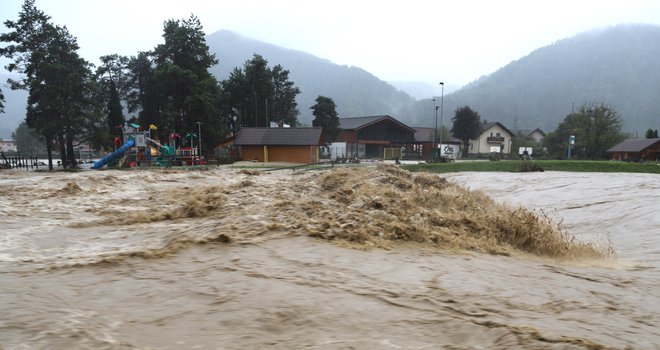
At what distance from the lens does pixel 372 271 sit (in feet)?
18.0

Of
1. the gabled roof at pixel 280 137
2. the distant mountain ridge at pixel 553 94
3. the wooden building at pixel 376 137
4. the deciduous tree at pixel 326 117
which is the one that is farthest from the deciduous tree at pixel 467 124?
the distant mountain ridge at pixel 553 94

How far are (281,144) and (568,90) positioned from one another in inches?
6072

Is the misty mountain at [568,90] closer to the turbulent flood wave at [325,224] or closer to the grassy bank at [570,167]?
the grassy bank at [570,167]

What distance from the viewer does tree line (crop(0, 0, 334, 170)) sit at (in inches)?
1364

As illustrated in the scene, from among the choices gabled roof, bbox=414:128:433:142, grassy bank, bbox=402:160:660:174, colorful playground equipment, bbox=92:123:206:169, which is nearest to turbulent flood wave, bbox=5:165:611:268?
grassy bank, bbox=402:160:660:174

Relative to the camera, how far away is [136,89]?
57.8m

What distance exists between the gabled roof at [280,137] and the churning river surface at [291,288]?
32934mm

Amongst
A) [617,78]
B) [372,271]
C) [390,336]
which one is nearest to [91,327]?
[390,336]

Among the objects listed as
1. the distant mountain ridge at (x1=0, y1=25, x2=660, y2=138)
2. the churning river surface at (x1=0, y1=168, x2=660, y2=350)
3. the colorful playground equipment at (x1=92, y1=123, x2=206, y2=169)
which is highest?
A: the distant mountain ridge at (x1=0, y1=25, x2=660, y2=138)

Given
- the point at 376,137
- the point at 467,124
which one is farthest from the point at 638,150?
the point at 376,137

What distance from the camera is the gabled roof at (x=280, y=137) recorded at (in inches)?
1666

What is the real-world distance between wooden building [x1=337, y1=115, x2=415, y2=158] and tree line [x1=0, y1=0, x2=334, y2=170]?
35.1 ft

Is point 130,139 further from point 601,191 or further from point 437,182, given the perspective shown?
point 601,191

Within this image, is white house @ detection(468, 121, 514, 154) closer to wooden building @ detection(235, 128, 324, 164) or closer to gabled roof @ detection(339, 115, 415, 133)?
gabled roof @ detection(339, 115, 415, 133)
